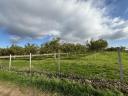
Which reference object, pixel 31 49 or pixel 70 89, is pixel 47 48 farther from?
pixel 70 89

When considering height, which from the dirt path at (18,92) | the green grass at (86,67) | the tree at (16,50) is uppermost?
the tree at (16,50)

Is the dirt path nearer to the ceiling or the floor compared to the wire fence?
nearer to the floor

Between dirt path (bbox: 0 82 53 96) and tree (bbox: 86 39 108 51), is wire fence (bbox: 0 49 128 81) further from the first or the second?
tree (bbox: 86 39 108 51)

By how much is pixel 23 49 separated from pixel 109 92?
2593 inches

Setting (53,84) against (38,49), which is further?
(38,49)

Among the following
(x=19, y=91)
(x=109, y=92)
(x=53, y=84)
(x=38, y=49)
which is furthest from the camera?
(x=38, y=49)

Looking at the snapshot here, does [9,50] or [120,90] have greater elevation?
[9,50]

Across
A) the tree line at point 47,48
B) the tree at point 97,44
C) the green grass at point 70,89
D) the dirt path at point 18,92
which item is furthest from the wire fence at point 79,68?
the tree at point 97,44

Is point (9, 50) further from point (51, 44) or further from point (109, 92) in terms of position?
point (109, 92)

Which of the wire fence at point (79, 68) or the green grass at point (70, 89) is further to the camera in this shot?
the wire fence at point (79, 68)

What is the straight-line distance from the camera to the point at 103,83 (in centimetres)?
915

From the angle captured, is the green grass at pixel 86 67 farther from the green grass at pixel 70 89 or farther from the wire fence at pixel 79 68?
the green grass at pixel 70 89

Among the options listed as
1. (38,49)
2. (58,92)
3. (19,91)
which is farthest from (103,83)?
(38,49)

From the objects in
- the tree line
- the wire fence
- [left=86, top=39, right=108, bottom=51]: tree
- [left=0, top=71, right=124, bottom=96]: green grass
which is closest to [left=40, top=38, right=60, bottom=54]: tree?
the tree line
